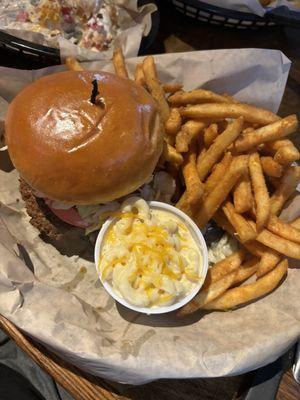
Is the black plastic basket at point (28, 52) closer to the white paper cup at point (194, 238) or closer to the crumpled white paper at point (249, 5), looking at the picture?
the crumpled white paper at point (249, 5)

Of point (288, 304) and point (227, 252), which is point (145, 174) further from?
point (288, 304)

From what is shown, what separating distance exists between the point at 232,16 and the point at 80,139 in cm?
135

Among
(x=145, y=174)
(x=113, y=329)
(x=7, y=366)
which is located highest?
(x=145, y=174)

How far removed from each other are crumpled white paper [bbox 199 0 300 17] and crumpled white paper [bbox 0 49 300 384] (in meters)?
0.41

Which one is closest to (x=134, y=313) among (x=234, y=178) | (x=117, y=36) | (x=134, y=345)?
(x=134, y=345)

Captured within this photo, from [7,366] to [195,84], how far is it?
1.90m

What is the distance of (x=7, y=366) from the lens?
238 centimetres

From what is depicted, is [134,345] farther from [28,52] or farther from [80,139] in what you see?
[28,52]

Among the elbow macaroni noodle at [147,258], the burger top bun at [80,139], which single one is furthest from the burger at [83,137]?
the elbow macaroni noodle at [147,258]

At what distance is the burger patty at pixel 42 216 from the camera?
5.97ft

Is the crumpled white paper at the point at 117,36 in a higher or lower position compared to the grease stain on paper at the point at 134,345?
higher

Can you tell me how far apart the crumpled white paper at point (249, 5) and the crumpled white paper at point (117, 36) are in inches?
15.0

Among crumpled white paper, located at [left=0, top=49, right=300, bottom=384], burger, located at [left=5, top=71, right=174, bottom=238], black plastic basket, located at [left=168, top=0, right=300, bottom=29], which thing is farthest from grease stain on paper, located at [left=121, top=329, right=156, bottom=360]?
black plastic basket, located at [left=168, top=0, right=300, bottom=29]

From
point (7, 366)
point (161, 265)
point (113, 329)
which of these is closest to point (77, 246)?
point (113, 329)
